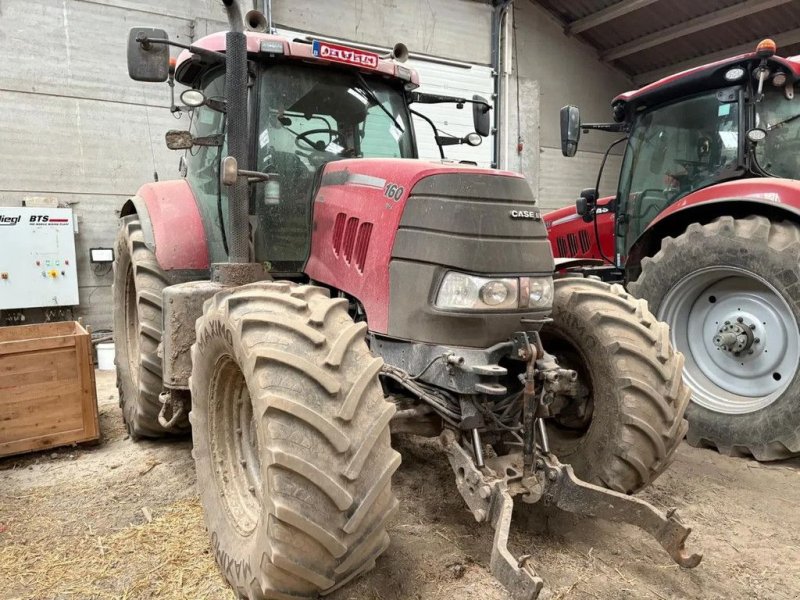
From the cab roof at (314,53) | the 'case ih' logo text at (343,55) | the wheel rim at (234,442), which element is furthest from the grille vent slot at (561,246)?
the wheel rim at (234,442)

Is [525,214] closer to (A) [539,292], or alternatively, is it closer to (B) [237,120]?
(A) [539,292]

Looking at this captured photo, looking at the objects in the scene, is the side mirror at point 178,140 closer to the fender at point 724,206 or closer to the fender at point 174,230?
the fender at point 174,230

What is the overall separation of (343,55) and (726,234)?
2532 millimetres

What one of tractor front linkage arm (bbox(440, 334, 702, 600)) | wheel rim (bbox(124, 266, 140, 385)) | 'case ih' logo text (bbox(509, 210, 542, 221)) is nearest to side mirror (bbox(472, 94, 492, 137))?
'case ih' logo text (bbox(509, 210, 542, 221))

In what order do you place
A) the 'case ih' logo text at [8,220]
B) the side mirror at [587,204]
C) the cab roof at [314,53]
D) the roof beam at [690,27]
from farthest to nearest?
the roof beam at [690,27], the 'case ih' logo text at [8,220], the side mirror at [587,204], the cab roof at [314,53]

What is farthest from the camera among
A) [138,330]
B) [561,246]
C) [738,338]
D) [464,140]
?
[561,246]

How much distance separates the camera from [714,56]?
29.3 feet

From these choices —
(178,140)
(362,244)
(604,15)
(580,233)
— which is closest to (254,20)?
(178,140)

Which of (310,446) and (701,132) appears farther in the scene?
(701,132)

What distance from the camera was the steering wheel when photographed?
9.26 ft

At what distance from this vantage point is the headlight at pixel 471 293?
6.66 feet

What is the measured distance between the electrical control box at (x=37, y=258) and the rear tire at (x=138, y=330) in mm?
2438

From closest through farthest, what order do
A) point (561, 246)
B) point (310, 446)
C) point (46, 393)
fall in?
point (310, 446) → point (46, 393) → point (561, 246)

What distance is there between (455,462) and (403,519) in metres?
0.59
